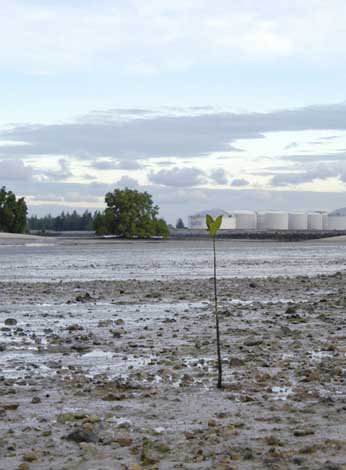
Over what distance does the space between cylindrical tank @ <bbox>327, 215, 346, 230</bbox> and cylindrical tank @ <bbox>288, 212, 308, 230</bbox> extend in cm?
522

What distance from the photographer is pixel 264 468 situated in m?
7.00

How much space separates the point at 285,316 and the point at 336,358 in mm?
6196

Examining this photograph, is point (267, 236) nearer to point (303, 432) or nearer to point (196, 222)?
point (196, 222)

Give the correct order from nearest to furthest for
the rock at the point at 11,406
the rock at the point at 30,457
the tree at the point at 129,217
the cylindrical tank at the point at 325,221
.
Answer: the rock at the point at 30,457
the rock at the point at 11,406
the tree at the point at 129,217
the cylindrical tank at the point at 325,221

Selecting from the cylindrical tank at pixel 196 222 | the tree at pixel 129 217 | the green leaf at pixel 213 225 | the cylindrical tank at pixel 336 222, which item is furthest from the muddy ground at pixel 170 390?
the cylindrical tank at pixel 336 222

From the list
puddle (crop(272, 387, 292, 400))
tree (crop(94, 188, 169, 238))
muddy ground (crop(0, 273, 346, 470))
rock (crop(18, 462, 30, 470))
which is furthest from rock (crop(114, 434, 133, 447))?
tree (crop(94, 188, 169, 238))

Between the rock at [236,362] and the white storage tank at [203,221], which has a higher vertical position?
the white storage tank at [203,221]

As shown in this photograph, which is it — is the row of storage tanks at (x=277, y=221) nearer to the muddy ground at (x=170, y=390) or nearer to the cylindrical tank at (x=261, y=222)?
the cylindrical tank at (x=261, y=222)

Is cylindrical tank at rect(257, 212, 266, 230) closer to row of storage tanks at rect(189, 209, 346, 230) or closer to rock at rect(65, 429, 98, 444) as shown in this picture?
row of storage tanks at rect(189, 209, 346, 230)

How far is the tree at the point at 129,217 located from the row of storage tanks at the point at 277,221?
5450 cm

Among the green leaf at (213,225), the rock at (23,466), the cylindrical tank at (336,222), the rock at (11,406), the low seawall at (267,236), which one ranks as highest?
the cylindrical tank at (336,222)

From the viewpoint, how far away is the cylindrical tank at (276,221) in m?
194

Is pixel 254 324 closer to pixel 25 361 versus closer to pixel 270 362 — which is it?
pixel 270 362

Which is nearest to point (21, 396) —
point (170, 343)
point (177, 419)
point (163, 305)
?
point (177, 419)
